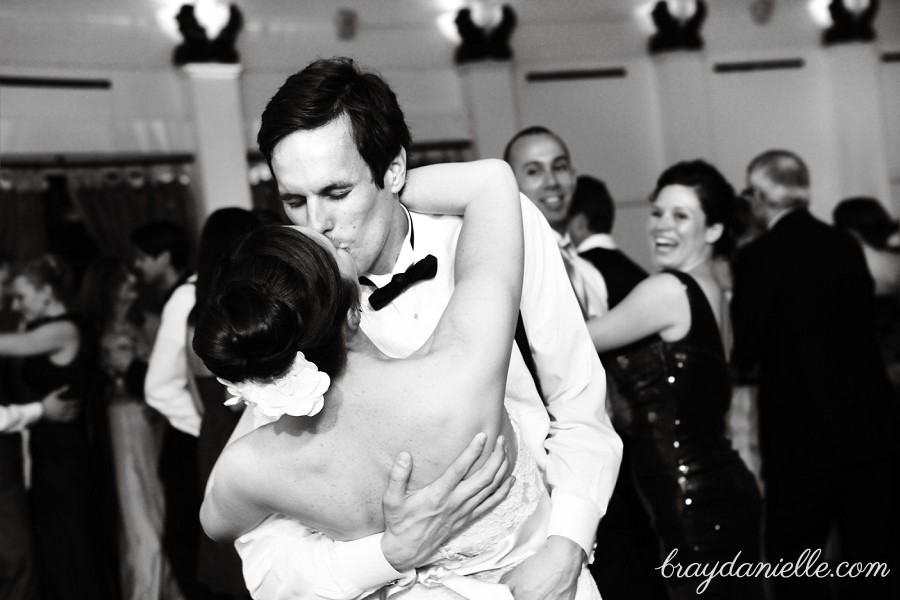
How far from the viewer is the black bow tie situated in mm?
1735

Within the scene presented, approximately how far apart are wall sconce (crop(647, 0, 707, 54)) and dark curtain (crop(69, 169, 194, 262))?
13.6ft

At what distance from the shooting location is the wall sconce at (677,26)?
27.4ft

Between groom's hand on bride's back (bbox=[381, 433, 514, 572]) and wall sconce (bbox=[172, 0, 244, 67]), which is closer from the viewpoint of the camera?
groom's hand on bride's back (bbox=[381, 433, 514, 572])

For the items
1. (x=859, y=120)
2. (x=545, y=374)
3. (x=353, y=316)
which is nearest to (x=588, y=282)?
(x=545, y=374)

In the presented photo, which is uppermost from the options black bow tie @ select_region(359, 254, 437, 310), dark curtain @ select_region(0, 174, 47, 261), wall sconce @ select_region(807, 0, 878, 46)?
wall sconce @ select_region(807, 0, 878, 46)

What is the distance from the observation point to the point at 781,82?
29.8ft

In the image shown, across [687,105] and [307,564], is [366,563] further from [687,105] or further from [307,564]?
[687,105]

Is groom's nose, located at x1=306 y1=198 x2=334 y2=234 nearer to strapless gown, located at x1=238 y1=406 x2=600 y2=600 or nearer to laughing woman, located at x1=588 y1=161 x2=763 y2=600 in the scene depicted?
strapless gown, located at x1=238 y1=406 x2=600 y2=600

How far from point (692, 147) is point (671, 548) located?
240 inches

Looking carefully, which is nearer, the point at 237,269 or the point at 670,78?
the point at 237,269

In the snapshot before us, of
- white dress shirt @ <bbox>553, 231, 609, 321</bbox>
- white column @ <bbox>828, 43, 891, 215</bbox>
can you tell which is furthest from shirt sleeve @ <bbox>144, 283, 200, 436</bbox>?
white column @ <bbox>828, 43, 891, 215</bbox>

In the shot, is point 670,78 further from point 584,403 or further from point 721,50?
point 584,403

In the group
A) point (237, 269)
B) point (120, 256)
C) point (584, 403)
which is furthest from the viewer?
point (120, 256)

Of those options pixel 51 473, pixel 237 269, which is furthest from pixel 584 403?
pixel 51 473
